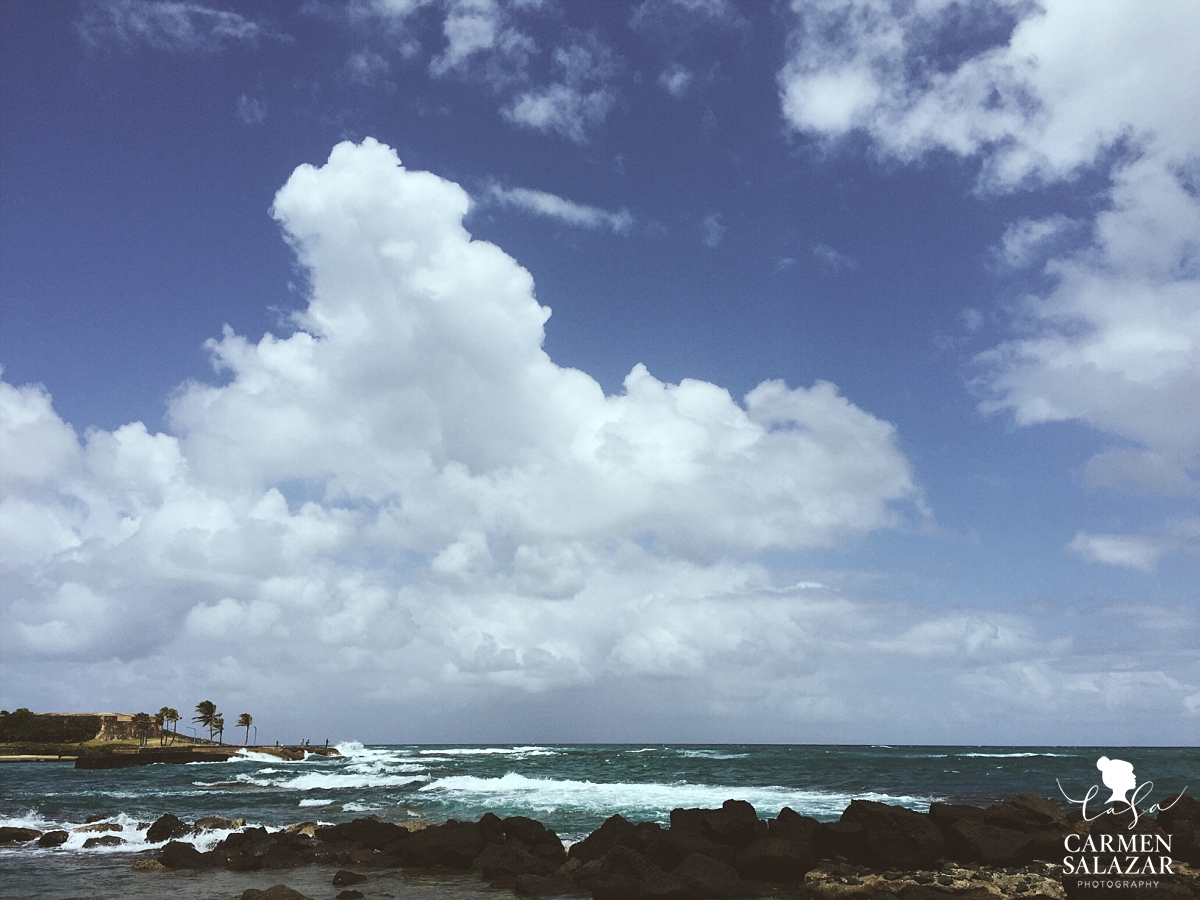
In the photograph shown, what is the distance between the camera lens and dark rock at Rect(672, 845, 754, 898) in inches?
560

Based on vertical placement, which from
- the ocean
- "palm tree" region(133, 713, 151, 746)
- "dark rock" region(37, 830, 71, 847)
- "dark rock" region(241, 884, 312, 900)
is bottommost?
"palm tree" region(133, 713, 151, 746)

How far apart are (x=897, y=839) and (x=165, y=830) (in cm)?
1931

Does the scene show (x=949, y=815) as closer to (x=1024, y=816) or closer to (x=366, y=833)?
(x=1024, y=816)

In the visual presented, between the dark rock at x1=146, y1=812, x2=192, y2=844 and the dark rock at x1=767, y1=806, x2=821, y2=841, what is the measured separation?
1636 centimetres

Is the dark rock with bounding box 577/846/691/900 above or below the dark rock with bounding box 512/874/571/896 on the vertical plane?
above

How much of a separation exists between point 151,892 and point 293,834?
247 inches

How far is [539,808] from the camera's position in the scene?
3053 cm

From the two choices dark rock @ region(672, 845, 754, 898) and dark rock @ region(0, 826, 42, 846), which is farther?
dark rock @ region(0, 826, 42, 846)

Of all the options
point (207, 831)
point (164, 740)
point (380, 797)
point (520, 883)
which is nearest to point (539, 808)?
point (380, 797)

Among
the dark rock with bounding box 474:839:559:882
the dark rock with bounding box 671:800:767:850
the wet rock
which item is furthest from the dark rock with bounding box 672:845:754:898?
the wet rock

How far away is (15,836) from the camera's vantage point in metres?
22.3

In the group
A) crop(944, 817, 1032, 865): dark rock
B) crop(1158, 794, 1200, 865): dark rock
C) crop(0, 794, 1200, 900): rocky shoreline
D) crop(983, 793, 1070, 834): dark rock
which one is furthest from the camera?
crop(983, 793, 1070, 834): dark rock

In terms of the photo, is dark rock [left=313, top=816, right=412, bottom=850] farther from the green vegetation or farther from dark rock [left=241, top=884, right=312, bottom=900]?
the green vegetation

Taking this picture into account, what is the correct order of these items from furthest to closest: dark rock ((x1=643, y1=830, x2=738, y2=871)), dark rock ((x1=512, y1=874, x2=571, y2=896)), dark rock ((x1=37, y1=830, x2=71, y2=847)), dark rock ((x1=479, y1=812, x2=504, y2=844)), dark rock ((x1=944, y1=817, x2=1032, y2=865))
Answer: dark rock ((x1=37, y1=830, x2=71, y2=847))
dark rock ((x1=479, y1=812, x2=504, y2=844))
dark rock ((x1=643, y1=830, x2=738, y2=871))
dark rock ((x1=944, y1=817, x2=1032, y2=865))
dark rock ((x1=512, y1=874, x2=571, y2=896))
